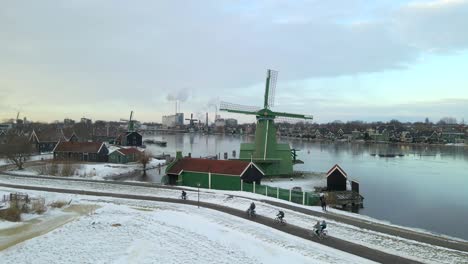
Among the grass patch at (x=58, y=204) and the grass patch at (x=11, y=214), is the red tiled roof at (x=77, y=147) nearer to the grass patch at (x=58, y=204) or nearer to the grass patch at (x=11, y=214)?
the grass patch at (x=58, y=204)

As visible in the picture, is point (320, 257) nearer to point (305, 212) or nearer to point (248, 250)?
point (248, 250)

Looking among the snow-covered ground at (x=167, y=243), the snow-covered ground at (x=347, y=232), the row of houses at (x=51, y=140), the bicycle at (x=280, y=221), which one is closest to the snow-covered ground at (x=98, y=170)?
the snow-covered ground at (x=347, y=232)

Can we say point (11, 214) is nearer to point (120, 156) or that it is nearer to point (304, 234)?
point (304, 234)

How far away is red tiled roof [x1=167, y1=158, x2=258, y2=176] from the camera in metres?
34.3

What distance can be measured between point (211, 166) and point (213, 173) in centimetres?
98

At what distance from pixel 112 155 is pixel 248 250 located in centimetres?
4956

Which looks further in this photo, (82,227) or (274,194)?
(274,194)

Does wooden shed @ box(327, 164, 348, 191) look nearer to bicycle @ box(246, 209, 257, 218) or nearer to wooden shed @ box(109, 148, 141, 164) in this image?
bicycle @ box(246, 209, 257, 218)

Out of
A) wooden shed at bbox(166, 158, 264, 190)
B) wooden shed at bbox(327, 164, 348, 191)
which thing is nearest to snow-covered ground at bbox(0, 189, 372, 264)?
wooden shed at bbox(166, 158, 264, 190)

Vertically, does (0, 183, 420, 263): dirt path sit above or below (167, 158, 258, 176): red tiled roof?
below

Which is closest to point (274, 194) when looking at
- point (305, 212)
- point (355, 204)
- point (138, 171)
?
point (305, 212)

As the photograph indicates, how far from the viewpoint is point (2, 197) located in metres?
28.6

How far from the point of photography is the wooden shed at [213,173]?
1334 inches

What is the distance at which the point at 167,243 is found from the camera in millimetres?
17672
